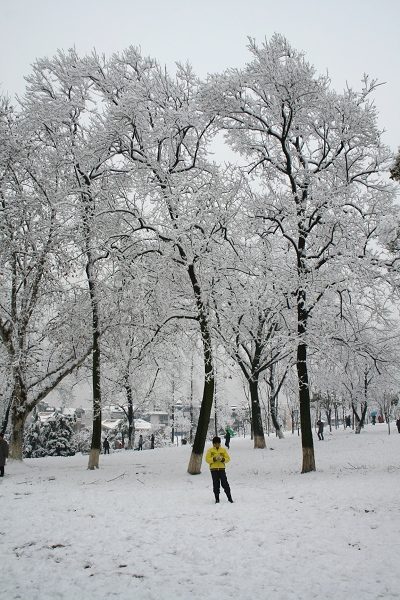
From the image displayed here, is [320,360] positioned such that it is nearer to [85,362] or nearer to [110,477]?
[110,477]

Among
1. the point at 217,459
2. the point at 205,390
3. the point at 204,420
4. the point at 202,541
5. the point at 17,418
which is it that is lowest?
the point at 202,541

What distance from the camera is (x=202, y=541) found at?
6.19 meters

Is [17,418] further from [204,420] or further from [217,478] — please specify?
[217,478]

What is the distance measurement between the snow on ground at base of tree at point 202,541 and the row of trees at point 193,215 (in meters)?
4.14

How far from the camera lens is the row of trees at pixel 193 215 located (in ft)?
43.1

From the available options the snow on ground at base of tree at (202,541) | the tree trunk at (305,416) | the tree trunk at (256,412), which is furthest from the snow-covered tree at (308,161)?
the tree trunk at (256,412)

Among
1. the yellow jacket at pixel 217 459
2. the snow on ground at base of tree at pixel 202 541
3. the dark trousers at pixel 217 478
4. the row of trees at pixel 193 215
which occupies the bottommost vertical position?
the snow on ground at base of tree at pixel 202 541

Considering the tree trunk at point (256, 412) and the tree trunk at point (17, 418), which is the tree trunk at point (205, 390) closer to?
the tree trunk at point (17, 418)

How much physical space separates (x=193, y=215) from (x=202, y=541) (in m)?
9.90

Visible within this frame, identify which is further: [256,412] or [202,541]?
[256,412]

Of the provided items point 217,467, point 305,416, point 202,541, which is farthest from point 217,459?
point 305,416

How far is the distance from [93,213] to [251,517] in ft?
35.0

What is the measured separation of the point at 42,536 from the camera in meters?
6.43

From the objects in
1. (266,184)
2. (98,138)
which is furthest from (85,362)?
(266,184)
